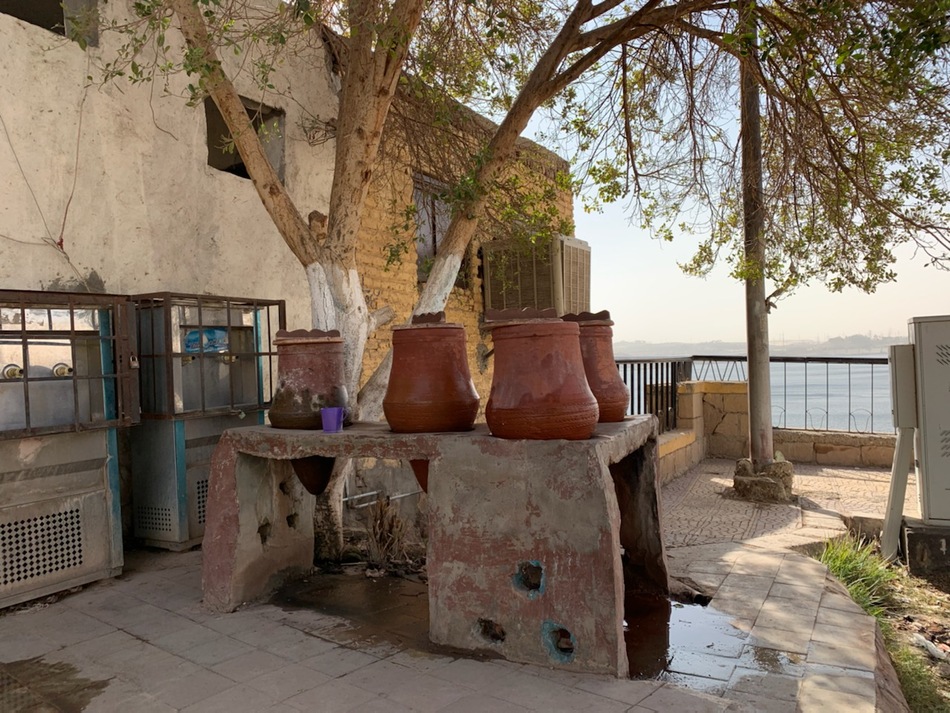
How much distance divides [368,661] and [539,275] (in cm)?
586

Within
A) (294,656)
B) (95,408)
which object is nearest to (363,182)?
(95,408)

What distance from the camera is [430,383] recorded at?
10.7 ft

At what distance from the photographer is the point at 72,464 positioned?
3725mm

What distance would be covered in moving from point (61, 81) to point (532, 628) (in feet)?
13.7

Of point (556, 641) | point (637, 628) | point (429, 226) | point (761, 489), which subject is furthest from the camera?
point (429, 226)

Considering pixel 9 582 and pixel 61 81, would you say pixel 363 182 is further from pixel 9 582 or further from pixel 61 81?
pixel 9 582

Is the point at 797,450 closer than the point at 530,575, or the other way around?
the point at 530,575

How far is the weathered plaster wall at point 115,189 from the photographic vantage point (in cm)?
398

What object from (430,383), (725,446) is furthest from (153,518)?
(725,446)

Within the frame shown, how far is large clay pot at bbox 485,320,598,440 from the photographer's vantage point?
2.84m

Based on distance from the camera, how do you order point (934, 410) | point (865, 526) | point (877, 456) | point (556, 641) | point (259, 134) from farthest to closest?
point (877, 456) < point (865, 526) < point (259, 134) < point (934, 410) < point (556, 641)

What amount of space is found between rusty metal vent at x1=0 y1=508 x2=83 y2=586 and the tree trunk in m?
6.11

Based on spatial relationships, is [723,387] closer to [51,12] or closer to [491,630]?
[491,630]

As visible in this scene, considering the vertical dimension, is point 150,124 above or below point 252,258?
above
